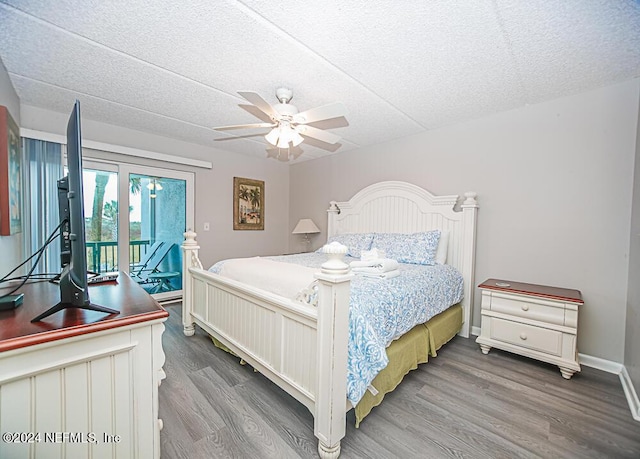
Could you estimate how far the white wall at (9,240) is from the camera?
1907mm

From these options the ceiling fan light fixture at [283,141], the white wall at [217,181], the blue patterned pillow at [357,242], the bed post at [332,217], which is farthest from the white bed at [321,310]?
the white wall at [217,181]

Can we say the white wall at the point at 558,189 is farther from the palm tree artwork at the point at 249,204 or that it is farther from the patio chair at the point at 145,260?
the patio chair at the point at 145,260

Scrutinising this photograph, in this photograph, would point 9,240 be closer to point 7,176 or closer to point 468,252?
point 7,176

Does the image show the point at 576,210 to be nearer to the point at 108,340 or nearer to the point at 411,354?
the point at 411,354

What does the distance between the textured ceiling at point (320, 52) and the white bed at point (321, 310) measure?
1.13 metres

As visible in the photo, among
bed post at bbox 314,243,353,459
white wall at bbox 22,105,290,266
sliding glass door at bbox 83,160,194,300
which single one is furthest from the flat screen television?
white wall at bbox 22,105,290,266

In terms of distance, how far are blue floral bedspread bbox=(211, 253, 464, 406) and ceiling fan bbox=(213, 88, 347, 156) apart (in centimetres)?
123

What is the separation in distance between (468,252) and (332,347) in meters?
2.22

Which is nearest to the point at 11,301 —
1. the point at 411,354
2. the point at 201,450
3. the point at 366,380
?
the point at 201,450

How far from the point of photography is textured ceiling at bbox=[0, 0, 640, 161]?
1.50 meters

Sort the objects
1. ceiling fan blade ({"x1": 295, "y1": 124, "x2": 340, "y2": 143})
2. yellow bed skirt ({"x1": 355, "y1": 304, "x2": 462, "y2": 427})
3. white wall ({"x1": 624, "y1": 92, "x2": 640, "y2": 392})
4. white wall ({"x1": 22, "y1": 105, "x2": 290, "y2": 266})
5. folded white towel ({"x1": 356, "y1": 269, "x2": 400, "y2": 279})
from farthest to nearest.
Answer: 1. white wall ({"x1": 22, "y1": 105, "x2": 290, "y2": 266})
2. ceiling fan blade ({"x1": 295, "y1": 124, "x2": 340, "y2": 143})
3. folded white towel ({"x1": 356, "y1": 269, "x2": 400, "y2": 279})
4. white wall ({"x1": 624, "y1": 92, "x2": 640, "y2": 392})
5. yellow bed skirt ({"x1": 355, "y1": 304, "x2": 462, "y2": 427})

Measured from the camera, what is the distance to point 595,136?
230 centimetres

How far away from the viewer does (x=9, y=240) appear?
209 cm

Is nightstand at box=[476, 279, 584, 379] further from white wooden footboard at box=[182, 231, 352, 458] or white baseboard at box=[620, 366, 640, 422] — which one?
white wooden footboard at box=[182, 231, 352, 458]
